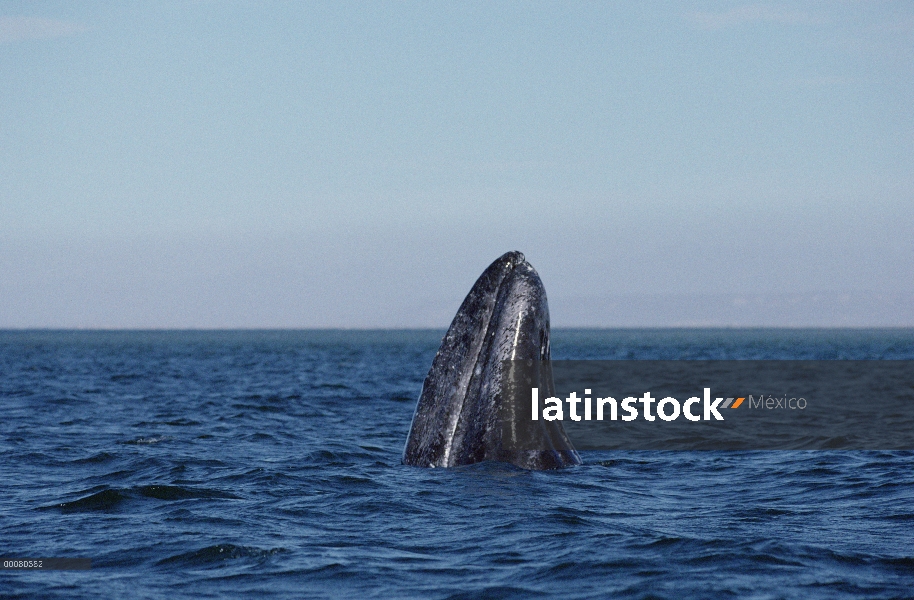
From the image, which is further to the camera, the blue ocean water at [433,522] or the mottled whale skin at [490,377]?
the mottled whale skin at [490,377]

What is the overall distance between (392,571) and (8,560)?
2.87m

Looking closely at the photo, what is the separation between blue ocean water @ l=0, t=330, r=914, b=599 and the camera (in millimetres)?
7656

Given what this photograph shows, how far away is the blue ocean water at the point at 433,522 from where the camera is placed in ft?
25.1

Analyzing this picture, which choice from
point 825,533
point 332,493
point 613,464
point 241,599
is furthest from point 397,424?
point 241,599

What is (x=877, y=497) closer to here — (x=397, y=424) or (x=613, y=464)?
(x=613, y=464)

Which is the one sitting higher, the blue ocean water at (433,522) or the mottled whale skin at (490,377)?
the mottled whale skin at (490,377)

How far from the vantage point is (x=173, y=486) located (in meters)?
11.6

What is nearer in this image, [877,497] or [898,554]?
[898,554]

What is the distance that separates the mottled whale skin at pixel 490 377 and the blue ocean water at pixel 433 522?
28 centimetres

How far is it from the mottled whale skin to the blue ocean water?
0.28 m

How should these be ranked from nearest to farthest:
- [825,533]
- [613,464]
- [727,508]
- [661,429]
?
[825,533] < [727,508] < [613,464] < [661,429]

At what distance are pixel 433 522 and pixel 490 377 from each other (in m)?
2.08

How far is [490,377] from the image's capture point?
441 inches

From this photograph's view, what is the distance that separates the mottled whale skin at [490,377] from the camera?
11.2 metres
